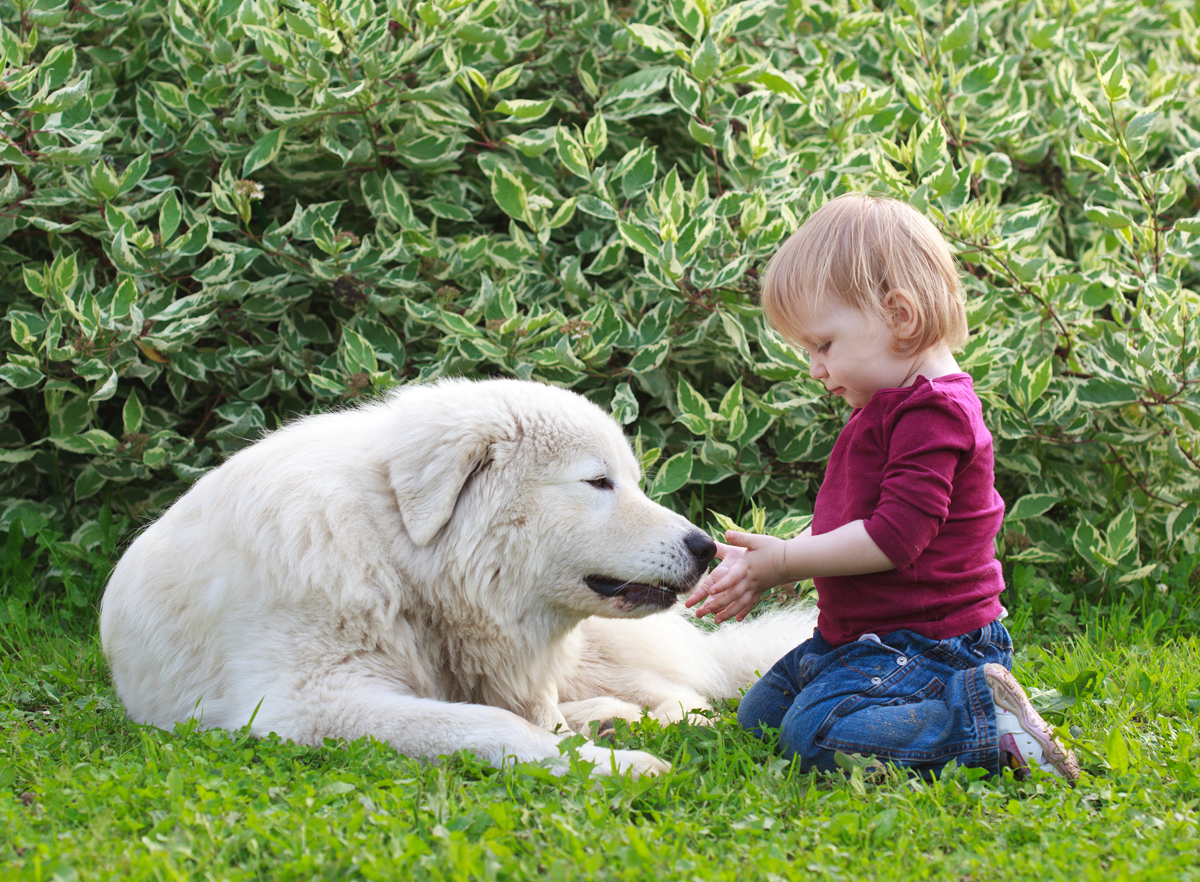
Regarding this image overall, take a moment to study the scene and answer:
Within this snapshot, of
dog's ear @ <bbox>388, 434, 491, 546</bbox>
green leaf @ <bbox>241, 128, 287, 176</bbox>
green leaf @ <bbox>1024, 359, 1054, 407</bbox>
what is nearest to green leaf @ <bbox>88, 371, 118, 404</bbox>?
green leaf @ <bbox>241, 128, 287, 176</bbox>

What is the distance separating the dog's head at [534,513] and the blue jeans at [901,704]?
50 centimetres

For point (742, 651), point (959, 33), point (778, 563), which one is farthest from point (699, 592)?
point (959, 33)

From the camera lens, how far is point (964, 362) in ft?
12.9

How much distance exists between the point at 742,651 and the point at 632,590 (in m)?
0.86

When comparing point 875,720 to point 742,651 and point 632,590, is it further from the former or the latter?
point 742,651

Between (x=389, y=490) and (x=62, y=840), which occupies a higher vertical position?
(x=389, y=490)

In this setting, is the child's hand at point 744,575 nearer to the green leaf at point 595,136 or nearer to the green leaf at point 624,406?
the green leaf at point 624,406

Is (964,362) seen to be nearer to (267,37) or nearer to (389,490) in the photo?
(389,490)

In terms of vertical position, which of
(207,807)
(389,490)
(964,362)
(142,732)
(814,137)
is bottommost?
(142,732)

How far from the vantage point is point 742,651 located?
11.9 ft

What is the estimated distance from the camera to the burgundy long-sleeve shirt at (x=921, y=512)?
2582mm

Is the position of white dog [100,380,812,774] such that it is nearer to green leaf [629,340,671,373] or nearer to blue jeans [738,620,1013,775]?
blue jeans [738,620,1013,775]

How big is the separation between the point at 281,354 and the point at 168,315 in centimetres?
57

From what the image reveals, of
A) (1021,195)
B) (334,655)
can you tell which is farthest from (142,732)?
(1021,195)
